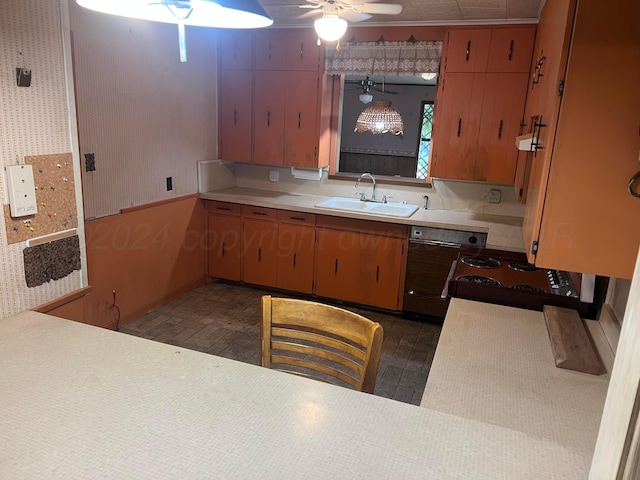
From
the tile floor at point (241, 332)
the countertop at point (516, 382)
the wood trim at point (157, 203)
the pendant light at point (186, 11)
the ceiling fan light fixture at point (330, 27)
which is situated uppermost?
the ceiling fan light fixture at point (330, 27)

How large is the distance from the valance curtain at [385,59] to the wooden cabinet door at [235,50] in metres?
0.74

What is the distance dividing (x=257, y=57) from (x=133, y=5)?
3.14 metres

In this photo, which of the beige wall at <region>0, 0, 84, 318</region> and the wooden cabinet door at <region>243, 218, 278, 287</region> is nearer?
the beige wall at <region>0, 0, 84, 318</region>

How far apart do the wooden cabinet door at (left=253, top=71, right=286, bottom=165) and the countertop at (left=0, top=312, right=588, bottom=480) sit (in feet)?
10.3

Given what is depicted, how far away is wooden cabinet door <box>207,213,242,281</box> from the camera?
14.0ft

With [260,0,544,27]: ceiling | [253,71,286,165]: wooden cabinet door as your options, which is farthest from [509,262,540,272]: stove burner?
[253,71,286,165]: wooden cabinet door

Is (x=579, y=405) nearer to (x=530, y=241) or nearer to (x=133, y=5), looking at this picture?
(x=530, y=241)

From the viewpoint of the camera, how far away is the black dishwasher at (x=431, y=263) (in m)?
3.52

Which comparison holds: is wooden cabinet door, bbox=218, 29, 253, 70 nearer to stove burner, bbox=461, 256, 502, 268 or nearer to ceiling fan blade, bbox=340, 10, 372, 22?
ceiling fan blade, bbox=340, 10, 372, 22

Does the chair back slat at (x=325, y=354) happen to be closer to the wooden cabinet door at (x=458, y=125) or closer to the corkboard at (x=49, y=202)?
the corkboard at (x=49, y=202)

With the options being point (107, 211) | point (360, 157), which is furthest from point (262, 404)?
point (360, 157)

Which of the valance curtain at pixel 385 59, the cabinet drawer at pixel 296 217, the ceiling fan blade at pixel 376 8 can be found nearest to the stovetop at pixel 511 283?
the ceiling fan blade at pixel 376 8

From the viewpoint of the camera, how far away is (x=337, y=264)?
395 cm

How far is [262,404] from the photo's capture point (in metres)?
1.15
